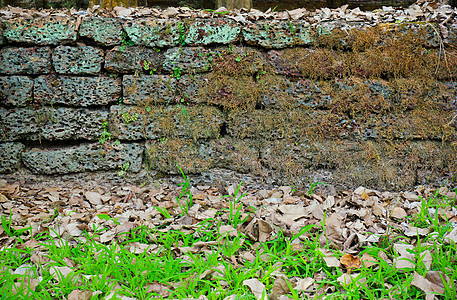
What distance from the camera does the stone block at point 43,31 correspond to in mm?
2525

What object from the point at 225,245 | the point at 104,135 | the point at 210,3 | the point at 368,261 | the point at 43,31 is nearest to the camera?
the point at 368,261

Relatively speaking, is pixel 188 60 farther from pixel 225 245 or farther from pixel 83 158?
pixel 225 245

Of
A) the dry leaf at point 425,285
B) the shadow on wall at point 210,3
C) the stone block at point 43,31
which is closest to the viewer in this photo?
the dry leaf at point 425,285

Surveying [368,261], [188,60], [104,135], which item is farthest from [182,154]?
[368,261]

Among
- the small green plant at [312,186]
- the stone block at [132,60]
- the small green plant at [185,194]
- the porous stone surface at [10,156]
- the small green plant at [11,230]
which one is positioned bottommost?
the small green plant at [11,230]

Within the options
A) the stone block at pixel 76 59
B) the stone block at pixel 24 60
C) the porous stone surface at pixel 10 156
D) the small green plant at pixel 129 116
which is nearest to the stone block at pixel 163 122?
the small green plant at pixel 129 116

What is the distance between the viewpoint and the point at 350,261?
5.66ft

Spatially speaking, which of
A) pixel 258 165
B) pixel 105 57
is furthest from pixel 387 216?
pixel 105 57

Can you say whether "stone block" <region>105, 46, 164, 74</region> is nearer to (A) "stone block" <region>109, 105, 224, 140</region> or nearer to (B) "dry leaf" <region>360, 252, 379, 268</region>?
(A) "stone block" <region>109, 105, 224, 140</region>

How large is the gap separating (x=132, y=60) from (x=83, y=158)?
857 mm

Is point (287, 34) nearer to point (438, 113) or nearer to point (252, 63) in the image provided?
point (252, 63)

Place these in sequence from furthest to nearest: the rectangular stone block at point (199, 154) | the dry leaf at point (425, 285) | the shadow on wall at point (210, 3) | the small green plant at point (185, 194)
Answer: the shadow on wall at point (210, 3)
the rectangular stone block at point (199, 154)
the small green plant at point (185, 194)
the dry leaf at point (425, 285)

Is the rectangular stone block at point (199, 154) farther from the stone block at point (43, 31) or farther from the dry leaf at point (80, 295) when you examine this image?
the dry leaf at point (80, 295)

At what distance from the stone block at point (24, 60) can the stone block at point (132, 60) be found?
46 centimetres
